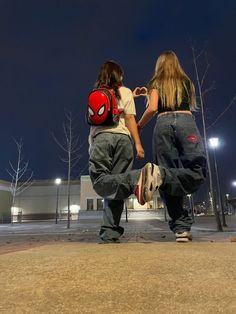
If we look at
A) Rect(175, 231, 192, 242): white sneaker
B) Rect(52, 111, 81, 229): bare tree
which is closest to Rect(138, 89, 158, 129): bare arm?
Rect(175, 231, 192, 242): white sneaker

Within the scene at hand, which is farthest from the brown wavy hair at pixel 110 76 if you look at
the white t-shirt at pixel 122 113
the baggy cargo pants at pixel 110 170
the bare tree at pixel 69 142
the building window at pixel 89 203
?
the building window at pixel 89 203

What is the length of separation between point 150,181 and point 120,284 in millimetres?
1500

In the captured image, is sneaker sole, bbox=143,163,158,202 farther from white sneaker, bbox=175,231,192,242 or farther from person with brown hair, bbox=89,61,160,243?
white sneaker, bbox=175,231,192,242

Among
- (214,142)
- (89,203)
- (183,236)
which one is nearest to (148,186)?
(183,236)

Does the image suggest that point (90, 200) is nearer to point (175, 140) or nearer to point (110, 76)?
point (110, 76)

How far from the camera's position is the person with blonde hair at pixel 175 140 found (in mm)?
3199

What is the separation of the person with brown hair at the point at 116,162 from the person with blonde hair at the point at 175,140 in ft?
0.77

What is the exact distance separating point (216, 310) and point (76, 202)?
157ft

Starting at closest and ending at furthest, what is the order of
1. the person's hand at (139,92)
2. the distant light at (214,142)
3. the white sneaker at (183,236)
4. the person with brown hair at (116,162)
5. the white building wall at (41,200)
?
1. the person with brown hair at (116,162)
2. the white sneaker at (183,236)
3. the person's hand at (139,92)
4. the distant light at (214,142)
5. the white building wall at (41,200)

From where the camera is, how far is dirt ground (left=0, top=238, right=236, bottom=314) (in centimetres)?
129

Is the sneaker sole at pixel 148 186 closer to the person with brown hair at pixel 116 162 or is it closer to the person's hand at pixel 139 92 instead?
the person with brown hair at pixel 116 162

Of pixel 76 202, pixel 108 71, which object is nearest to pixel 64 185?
pixel 76 202

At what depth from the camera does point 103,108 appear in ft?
11.6

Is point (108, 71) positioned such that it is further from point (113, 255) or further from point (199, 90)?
point (199, 90)
